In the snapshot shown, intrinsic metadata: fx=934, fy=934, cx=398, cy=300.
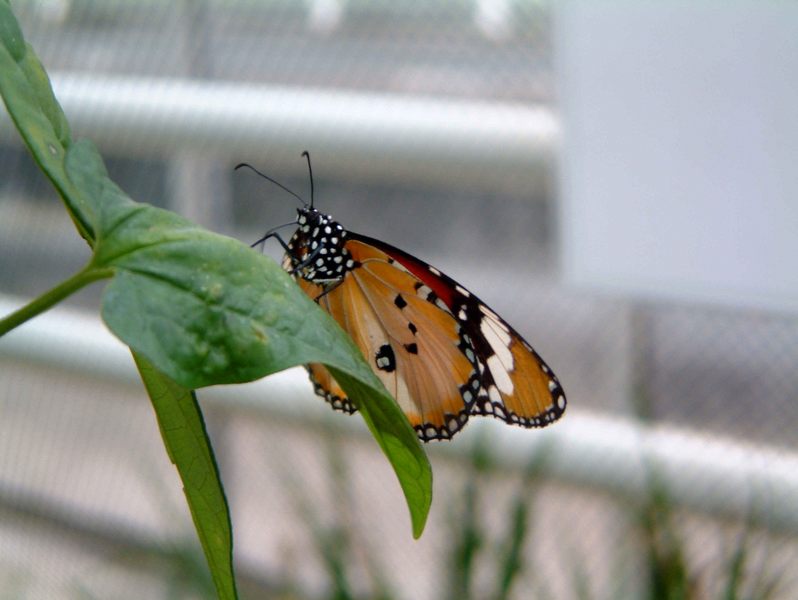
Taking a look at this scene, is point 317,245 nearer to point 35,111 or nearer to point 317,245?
point 317,245

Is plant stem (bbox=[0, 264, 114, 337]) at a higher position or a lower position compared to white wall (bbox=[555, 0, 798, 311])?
lower

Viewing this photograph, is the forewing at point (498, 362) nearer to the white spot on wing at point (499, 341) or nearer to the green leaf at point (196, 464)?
the white spot on wing at point (499, 341)

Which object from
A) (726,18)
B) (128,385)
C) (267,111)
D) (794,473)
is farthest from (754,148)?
(128,385)

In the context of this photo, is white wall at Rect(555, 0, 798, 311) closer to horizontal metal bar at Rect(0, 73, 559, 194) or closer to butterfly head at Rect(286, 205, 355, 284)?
horizontal metal bar at Rect(0, 73, 559, 194)

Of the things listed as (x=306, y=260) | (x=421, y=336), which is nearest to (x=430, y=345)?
(x=421, y=336)

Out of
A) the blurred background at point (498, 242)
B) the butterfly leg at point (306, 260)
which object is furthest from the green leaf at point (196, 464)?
the blurred background at point (498, 242)

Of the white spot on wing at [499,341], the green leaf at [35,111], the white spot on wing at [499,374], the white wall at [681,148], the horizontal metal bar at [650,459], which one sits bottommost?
the horizontal metal bar at [650,459]

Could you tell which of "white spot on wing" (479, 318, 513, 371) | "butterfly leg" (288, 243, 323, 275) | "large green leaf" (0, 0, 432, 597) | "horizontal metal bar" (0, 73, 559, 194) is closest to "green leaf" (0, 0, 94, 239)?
"large green leaf" (0, 0, 432, 597)

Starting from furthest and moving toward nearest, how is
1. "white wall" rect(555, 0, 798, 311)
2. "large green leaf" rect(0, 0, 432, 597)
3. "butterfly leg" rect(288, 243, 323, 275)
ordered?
"white wall" rect(555, 0, 798, 311) < "butterfly leg" rect(288, 243, 323, 275) < "large green leaf" rect(0, 0, 432, 597)
